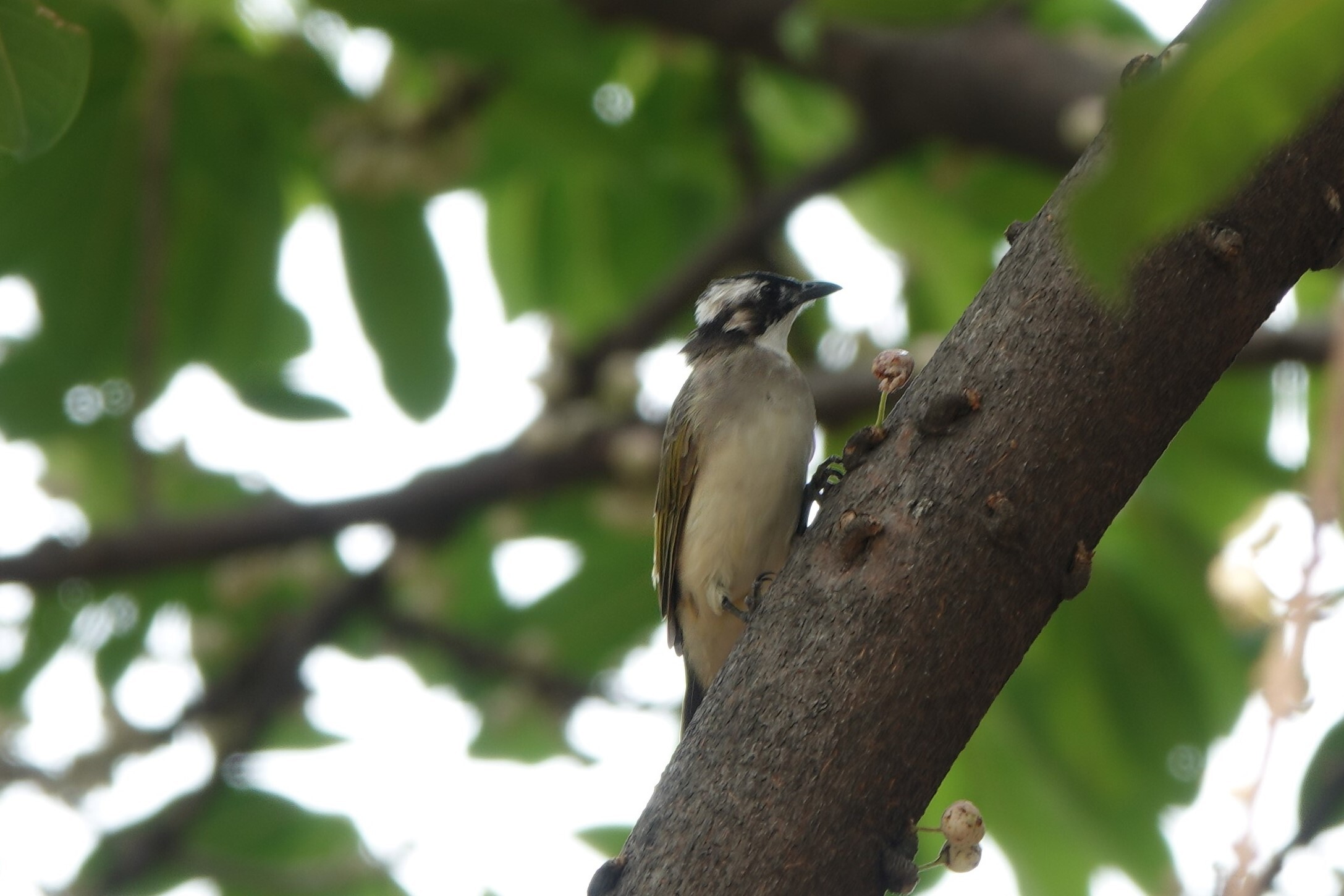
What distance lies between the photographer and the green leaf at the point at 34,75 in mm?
2240

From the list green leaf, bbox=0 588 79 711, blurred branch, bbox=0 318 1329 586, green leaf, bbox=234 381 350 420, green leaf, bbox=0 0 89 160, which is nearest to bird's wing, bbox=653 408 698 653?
blurred branch, bbox=0 318 1329 586

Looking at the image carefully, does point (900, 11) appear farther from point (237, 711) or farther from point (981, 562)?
point (237, 711)

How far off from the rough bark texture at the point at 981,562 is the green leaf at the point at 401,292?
342 centimetres

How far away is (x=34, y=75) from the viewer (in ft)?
7.46

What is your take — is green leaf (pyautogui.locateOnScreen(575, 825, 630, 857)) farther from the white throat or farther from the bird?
the white throat

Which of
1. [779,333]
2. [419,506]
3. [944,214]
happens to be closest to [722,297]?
[779,333]

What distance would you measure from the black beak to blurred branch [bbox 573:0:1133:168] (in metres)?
Answer: 0.88

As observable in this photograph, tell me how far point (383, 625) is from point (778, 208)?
2.54 metres

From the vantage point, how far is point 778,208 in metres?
6.31

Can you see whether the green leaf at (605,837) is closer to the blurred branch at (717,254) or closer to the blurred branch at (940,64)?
the blurred branch at (717,254)

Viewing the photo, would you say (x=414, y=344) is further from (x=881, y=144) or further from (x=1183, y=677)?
(x=1183, y=677)

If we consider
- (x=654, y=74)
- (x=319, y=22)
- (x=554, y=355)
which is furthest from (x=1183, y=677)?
(x=319, y=22)

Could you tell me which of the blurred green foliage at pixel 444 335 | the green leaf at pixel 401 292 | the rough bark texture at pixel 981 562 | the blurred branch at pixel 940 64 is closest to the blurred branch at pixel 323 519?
the blurred green foliage at pixel 444 335

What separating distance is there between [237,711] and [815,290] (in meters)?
3.13
